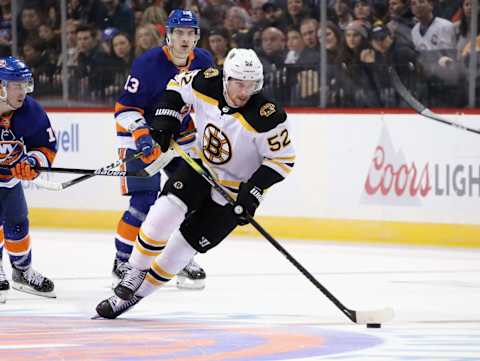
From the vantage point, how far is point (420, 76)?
28.4 ft

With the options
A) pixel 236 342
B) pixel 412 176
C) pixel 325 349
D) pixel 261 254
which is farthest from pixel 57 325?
pixel 412 176

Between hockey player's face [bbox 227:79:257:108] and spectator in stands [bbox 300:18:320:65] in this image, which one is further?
spectator in stands [bbox 300:18:320:65]

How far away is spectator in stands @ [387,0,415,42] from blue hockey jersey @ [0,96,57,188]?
319cm

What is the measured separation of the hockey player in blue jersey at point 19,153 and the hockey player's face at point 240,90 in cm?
113

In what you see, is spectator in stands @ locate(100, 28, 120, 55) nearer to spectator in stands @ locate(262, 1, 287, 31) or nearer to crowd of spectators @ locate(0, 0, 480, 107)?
crowd of spectators @ locate(0, 0, 480, 107)

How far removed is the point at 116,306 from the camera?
18.2 feet

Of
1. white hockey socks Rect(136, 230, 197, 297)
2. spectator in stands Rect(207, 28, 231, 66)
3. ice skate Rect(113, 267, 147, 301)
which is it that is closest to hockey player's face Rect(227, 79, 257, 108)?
white hockey socks Rect(136, 230, 197, 297)

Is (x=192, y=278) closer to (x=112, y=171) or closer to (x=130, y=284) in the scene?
(x=112, y=171)

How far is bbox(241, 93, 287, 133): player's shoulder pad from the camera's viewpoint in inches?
210

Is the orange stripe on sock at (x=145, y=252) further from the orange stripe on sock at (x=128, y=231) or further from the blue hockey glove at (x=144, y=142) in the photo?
the orange stripe on sock at (x=128, y=231)

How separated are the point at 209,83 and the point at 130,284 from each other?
876 mm

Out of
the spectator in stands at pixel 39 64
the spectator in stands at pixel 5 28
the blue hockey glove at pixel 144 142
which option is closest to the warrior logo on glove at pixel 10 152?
the blue hockey glove at pixel 144 142

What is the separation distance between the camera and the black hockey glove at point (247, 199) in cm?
532

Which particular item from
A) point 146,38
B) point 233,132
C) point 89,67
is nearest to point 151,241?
point 233,132
